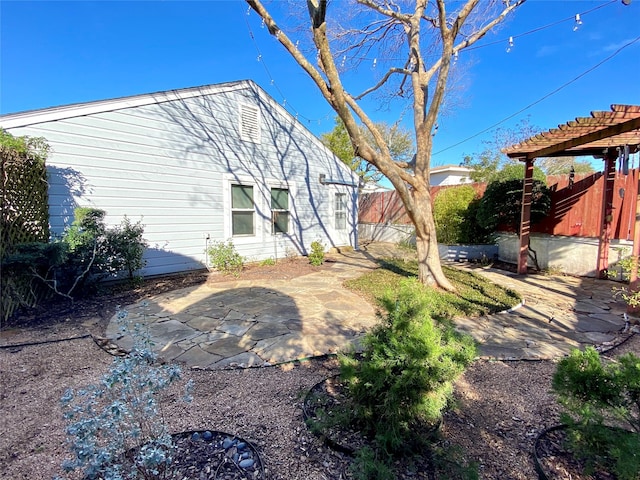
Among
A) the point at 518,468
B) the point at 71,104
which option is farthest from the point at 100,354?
the point at 71,104

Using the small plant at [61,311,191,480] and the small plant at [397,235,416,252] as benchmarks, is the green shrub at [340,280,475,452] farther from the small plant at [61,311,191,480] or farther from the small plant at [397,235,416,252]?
the small plant at [397,235,416,252]

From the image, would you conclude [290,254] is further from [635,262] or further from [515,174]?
[635,262]

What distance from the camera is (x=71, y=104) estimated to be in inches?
201

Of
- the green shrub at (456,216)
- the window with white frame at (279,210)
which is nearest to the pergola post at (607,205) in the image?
the green shrub at (456,216)

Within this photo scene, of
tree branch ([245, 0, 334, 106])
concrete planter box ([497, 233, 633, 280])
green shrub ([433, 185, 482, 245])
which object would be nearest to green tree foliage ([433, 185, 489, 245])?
green shrub ([433, 185, 482, 245])

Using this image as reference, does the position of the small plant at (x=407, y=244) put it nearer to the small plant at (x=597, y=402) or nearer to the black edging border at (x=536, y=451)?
the black edging border at (x=536, y=451)

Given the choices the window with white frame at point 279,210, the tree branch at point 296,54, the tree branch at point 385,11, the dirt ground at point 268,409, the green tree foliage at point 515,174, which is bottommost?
the dirt ground at point 268,409

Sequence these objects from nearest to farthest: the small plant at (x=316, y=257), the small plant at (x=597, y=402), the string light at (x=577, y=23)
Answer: the small plant at (x=597, y=402), the string light at (x=577, y=23), the small plant at (x=316, y=257)

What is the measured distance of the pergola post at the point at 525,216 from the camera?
6.71 metres

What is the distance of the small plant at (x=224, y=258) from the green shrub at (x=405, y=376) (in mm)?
5489

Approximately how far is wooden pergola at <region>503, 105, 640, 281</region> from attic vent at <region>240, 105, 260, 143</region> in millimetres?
5826

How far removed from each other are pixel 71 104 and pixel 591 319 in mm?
8576

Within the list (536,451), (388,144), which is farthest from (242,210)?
(388,144)

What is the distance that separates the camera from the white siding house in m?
5.20
